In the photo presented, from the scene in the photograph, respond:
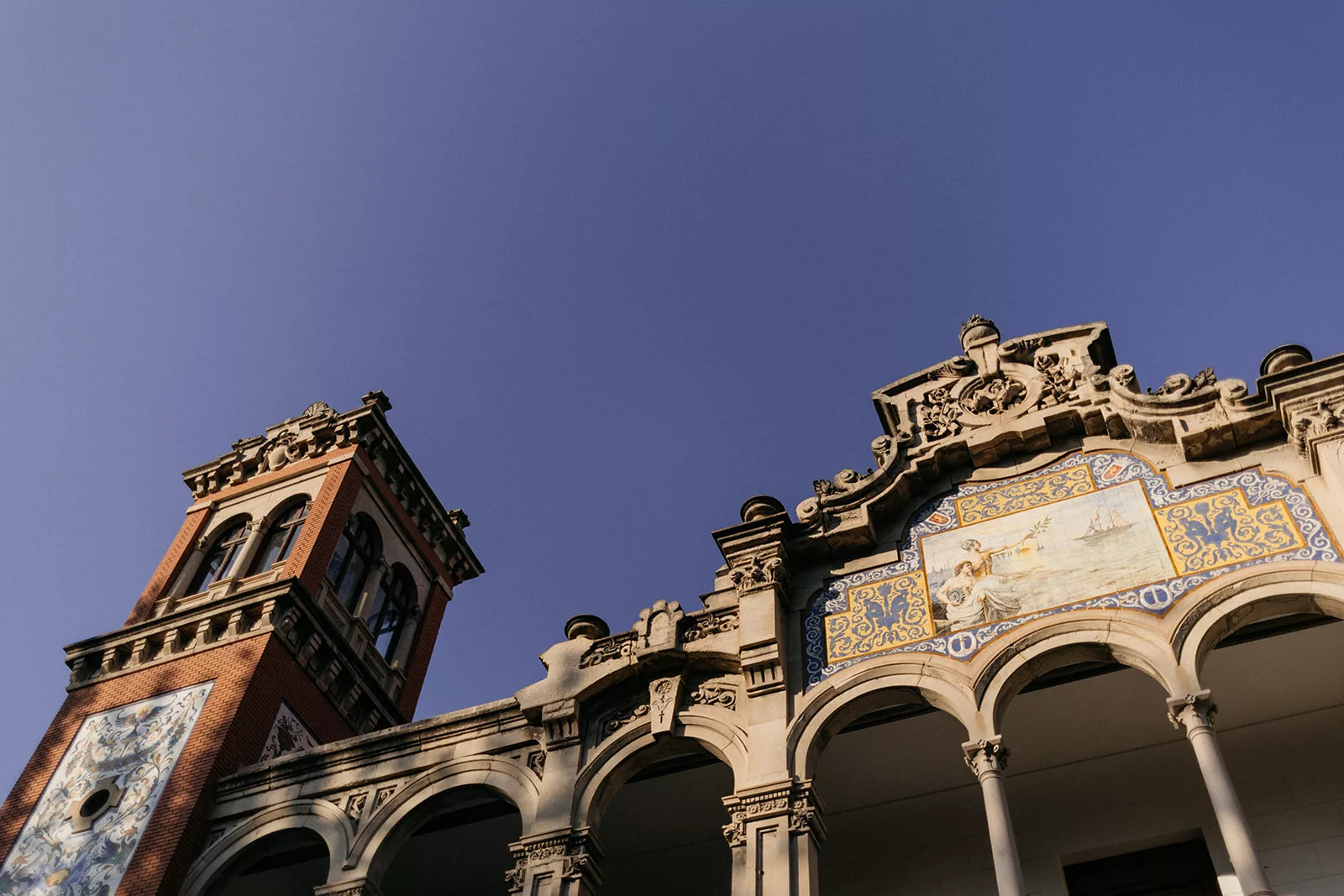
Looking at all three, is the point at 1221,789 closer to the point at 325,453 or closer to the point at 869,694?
the point at 869,694

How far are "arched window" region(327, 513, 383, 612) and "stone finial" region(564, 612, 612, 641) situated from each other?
324 inches

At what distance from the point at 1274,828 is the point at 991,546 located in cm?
416

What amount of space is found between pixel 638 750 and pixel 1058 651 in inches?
184

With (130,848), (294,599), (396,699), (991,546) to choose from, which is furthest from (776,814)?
(396,699)

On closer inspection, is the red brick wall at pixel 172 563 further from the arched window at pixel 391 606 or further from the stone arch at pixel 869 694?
the stone arch at pixel 869 694

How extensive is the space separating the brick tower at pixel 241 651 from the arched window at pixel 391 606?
35 millimetres

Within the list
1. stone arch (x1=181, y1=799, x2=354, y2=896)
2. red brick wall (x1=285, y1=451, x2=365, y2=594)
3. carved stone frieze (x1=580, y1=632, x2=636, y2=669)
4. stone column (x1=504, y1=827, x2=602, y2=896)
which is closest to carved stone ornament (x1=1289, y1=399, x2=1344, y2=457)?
carved stone frieze (x1=580, y1=632, x2=636, y2=669)

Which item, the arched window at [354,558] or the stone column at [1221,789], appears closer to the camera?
the stone column at [1221,789]

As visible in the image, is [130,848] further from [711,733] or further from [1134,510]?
[1134,510]

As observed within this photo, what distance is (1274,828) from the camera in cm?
1384

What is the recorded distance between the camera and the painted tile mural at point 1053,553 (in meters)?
13.4

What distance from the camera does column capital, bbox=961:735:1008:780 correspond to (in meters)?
12.4

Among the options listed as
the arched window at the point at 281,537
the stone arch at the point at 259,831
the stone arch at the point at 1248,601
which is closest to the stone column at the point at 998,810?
the stone arch at the point at 1248,601

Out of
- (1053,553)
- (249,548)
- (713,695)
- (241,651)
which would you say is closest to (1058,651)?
(1053,553)
